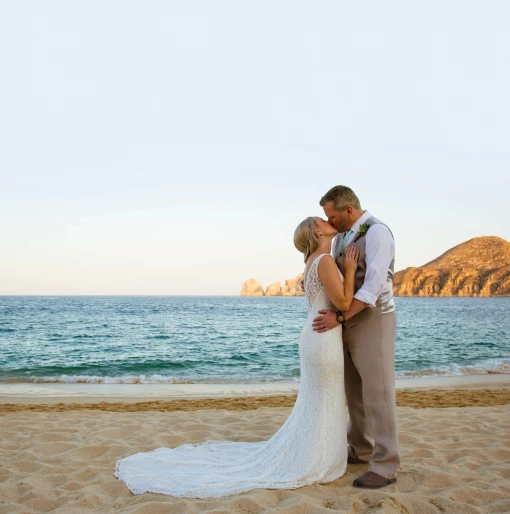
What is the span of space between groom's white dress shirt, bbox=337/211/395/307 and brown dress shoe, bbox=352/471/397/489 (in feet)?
4.29

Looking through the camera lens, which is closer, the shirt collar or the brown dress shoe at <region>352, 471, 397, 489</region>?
the brown dress shoe at <region>352, 471, 397, 489</region>

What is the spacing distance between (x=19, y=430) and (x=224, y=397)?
4.61 meters

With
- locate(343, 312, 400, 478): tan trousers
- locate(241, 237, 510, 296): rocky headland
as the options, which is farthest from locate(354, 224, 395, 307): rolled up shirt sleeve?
locate(241, 237, 510, 296): rocky headland

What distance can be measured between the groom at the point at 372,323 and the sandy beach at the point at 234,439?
0.27 metres

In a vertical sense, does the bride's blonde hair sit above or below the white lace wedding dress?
above

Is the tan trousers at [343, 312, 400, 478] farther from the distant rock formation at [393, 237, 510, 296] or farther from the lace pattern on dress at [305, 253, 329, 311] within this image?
the distant rock formation at [393, 237, 510, 296]

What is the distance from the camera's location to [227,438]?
5438mm

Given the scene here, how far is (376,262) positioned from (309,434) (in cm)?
147

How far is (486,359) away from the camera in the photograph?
18.3 m

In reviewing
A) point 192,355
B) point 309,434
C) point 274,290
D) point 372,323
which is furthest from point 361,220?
point 274,290

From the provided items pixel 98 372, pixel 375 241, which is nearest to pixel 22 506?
pixel 375 241

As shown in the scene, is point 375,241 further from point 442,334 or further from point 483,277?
point 483,277

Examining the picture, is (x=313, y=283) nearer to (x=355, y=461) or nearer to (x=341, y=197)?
(x=341, y=197)

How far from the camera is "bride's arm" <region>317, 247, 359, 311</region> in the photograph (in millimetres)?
3904
